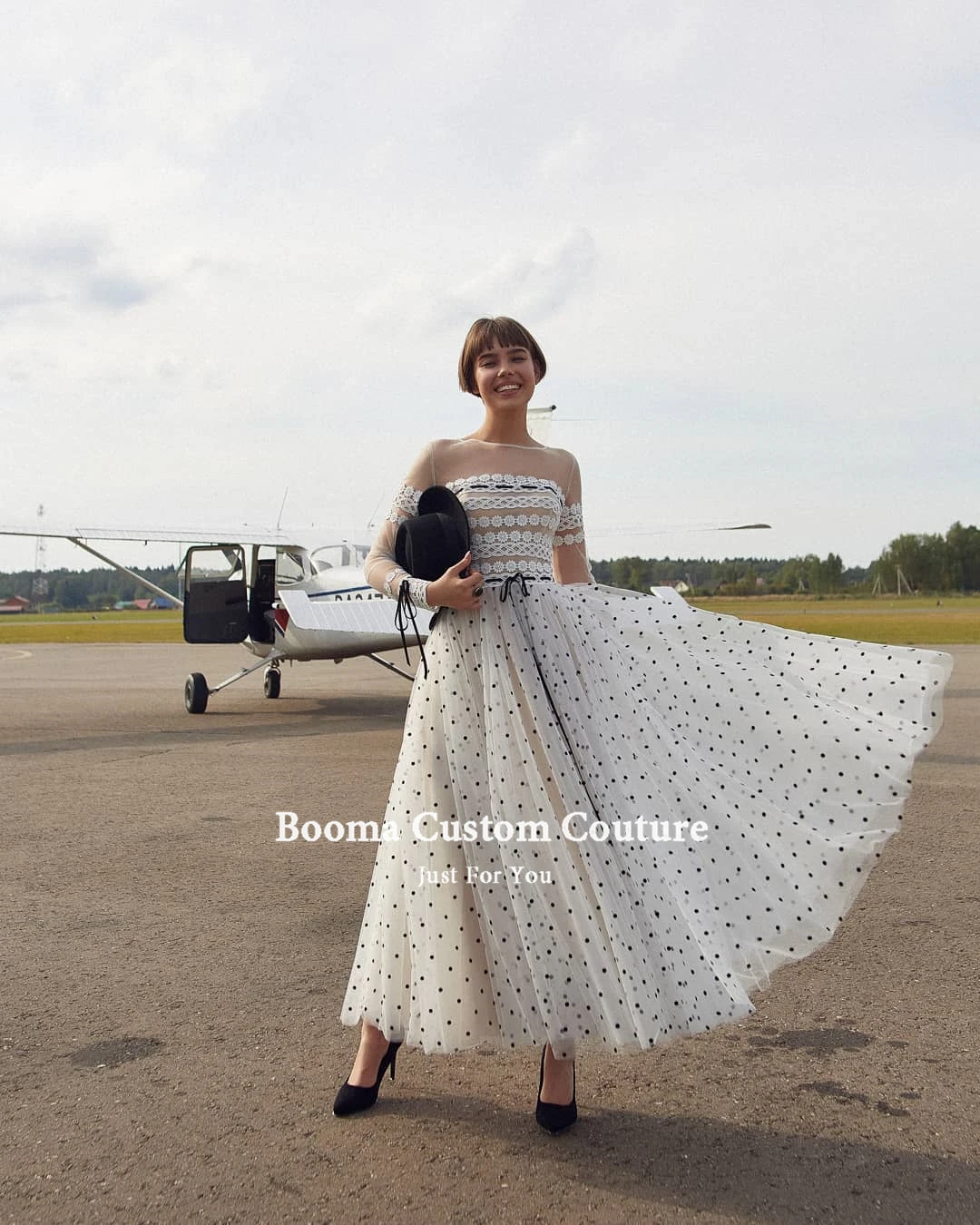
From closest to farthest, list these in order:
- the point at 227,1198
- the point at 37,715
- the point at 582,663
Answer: the point at 227,1198 → the point at 582,663 → the point at 37,715

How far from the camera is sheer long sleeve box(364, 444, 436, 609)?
10.2 feet

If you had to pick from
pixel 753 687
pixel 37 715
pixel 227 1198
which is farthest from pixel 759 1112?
pixel 37 715

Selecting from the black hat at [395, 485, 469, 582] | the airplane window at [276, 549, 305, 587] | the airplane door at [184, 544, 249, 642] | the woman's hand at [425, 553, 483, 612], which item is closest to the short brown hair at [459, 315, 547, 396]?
the black hat at [395, 485, 469, 582]

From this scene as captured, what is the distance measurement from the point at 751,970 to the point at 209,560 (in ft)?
41.1

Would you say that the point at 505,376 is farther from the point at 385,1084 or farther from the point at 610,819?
the point at 385,1084

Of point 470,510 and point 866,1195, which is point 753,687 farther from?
point 866,1195

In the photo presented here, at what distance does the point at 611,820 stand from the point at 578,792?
0.36 ft

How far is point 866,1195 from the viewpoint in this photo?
2422mm

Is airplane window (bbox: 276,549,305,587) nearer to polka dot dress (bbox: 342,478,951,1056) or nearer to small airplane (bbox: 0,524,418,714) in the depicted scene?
small airplane (bbox: 0,524,418,714)

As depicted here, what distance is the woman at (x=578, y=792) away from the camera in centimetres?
269

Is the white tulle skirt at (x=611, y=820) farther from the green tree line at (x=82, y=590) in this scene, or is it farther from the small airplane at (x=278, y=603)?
the green tree line at (x=82, y=590)

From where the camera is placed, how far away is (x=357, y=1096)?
9.33 ft

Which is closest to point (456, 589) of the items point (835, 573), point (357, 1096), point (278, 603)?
point (357, 1096)

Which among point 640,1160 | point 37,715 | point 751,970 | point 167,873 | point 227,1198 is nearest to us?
point 227,1198
